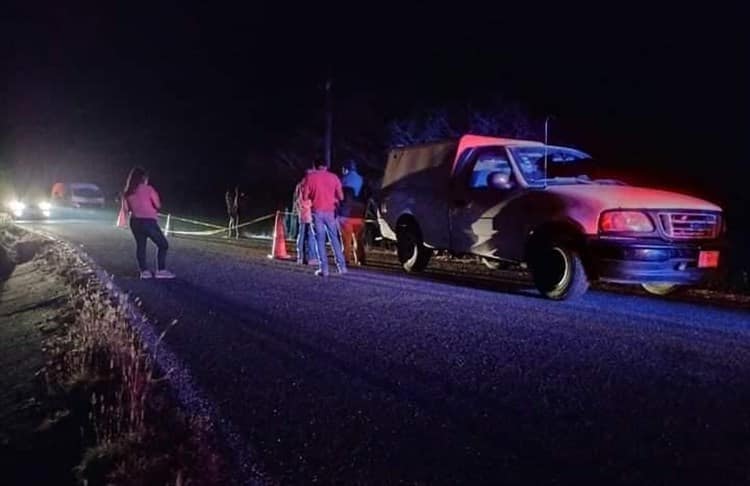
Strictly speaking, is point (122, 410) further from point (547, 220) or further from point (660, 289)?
point (660, 289)

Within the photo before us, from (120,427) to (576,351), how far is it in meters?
3.68

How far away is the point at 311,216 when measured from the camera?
1180 cm

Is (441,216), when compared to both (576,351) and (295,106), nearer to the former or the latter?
(576,351)

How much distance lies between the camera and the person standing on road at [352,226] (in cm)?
1285

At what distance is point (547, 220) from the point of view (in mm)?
8578

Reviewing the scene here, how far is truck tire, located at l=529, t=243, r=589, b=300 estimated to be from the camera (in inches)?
330

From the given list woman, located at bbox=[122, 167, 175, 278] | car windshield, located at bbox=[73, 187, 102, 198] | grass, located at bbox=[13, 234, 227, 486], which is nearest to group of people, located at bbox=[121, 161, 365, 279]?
woman, located at bbox=[122, 167, 175, 278]

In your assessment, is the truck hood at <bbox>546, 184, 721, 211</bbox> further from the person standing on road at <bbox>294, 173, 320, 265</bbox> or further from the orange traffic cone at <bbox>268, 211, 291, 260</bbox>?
the orange traffic cone at <bbox>268, 211, 291, 260</bbox>

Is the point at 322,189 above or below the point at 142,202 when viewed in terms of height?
above

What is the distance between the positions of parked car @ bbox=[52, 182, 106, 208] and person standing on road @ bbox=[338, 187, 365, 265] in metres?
29.2

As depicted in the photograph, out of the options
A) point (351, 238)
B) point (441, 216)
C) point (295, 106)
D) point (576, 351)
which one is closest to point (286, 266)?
point (351, 238)

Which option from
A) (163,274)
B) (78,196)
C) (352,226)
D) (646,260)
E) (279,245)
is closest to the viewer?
(646,260)

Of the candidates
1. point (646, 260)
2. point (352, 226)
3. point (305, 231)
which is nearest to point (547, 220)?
point (646, 260)

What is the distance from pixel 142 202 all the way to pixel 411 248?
426cm
